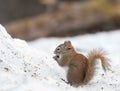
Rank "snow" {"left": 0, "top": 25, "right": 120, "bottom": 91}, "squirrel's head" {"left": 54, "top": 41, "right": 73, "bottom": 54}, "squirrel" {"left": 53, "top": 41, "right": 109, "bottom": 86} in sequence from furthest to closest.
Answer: "squirrel's head" {"left": 54, "top": 41, "right": 73, "bottom": 54}
"squirrel" {"left": 53, "top": 41, "right": 109, "bottom": 86}
"snow" {"left": 0, "top": 25, "right": 120, "bottom": 91}

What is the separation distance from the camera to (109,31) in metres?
10.4

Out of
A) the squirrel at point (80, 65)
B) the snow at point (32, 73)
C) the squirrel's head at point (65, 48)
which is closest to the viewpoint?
the snow at point (32, 73)

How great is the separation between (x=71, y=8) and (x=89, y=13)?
16.5 inches

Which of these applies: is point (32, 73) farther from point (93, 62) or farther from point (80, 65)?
point (93, 62)

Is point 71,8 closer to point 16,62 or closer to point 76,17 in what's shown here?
point 76,17

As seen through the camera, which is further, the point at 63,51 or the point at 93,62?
the point at 63,51

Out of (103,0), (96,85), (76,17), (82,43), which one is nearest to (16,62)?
(96,85)

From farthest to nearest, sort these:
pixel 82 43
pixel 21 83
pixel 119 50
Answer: pixel 82 43, pixel 119 50, pixel 21 83

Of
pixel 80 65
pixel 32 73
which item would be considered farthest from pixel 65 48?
pixel 32 73

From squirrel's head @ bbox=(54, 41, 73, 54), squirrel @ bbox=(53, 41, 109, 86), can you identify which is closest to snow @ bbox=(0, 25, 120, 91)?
squirrel @ bbox=(53, 41, 109, 86)

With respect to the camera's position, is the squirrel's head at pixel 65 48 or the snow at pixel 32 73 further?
the squirrel's head at pixel 65 48

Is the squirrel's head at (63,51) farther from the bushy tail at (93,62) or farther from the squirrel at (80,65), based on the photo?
the bushy tail at (93,62)

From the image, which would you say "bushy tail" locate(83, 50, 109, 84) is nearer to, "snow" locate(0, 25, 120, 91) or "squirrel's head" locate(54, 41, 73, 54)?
"snow" locate(0, 25, 120, 91)

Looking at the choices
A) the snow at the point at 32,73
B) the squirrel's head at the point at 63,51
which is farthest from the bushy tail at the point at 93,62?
the squirrel's head at the point at 63,51
